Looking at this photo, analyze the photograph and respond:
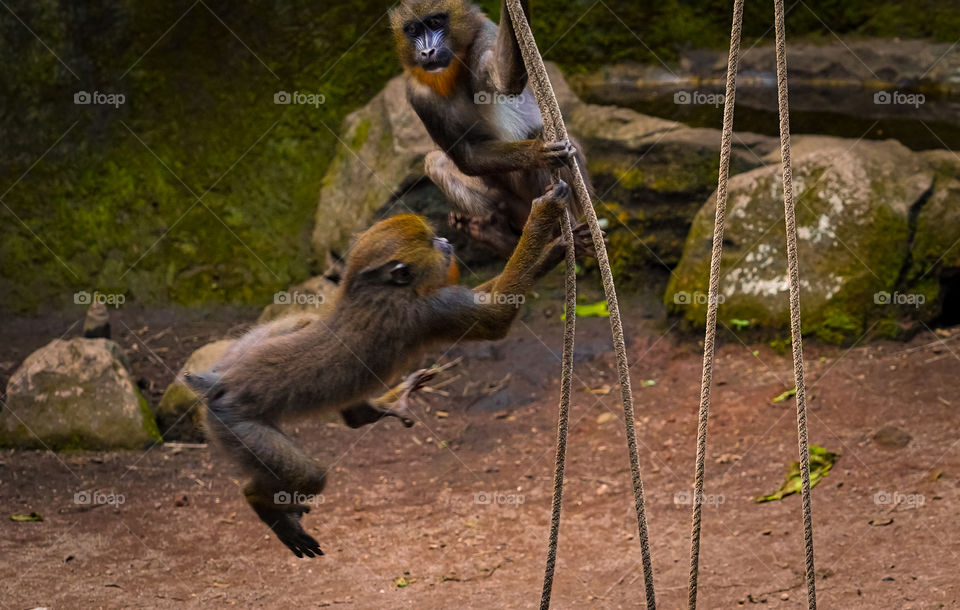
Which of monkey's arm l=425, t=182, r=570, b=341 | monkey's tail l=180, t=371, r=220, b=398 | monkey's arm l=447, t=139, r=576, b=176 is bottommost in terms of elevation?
monkey's tail l=180, t=371, r=220, b=398

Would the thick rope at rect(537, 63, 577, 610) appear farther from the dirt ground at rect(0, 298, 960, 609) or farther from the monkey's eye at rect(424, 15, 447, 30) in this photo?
the dirt ground at rect(0, 298, 960, 609)

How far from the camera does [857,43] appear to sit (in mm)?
11844

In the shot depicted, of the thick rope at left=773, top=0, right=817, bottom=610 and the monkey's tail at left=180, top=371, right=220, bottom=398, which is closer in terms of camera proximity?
the thick rope at left=773, top=0, right=817, bottom=610

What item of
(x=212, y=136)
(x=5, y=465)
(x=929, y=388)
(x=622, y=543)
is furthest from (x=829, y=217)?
(x=5, y=465)

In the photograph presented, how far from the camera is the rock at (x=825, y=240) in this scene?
27.9ft

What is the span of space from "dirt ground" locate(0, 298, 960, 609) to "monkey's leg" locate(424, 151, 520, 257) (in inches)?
56.7

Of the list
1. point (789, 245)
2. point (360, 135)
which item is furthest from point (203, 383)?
point (360, 135)

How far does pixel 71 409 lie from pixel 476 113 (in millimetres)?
4554

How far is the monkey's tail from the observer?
4828 mm

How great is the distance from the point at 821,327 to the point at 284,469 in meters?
5.31

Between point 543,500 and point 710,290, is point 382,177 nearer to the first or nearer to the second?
point 543,500

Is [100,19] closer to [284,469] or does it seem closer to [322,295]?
[322,295]

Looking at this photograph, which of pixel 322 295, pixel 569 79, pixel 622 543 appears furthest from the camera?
pixel 569 79

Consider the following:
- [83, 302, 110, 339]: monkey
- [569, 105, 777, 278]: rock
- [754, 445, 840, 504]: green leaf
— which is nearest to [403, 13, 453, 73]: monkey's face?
[754, 445, 840, 504]: green leaf
